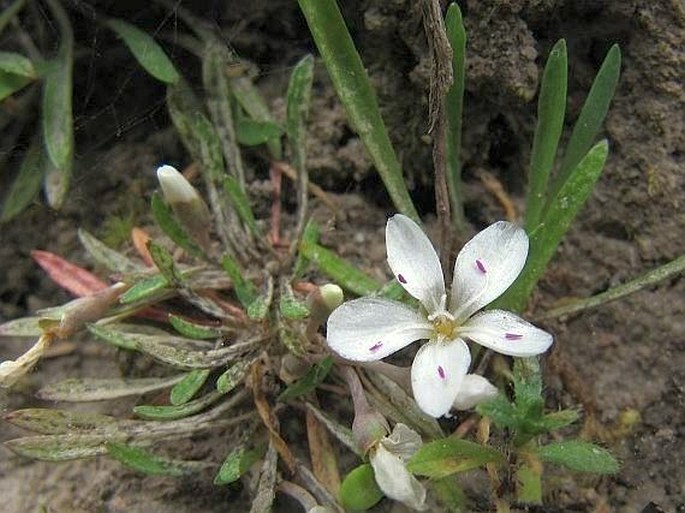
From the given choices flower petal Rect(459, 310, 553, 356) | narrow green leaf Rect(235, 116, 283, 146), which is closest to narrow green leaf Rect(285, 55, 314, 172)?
narrow green leaf Rect(235, 116, 283, 146)

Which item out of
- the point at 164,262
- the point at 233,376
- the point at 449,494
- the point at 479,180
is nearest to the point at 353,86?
the point at 479,180

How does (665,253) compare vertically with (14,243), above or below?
below

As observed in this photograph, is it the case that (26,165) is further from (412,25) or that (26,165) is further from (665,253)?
(665,253)

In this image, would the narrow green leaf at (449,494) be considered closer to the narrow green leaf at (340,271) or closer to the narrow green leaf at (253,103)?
the narrow green leaf at (340,271)

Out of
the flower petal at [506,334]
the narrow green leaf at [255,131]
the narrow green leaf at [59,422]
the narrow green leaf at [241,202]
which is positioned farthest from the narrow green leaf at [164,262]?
the flower petal at [506,334]

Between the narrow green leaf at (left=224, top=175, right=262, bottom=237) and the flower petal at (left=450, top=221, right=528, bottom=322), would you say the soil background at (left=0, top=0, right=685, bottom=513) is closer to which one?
the narrow green leaf at (left=224, top=175, right=262, bottom=237)

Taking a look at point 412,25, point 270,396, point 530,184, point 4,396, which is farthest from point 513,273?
point 4,396
